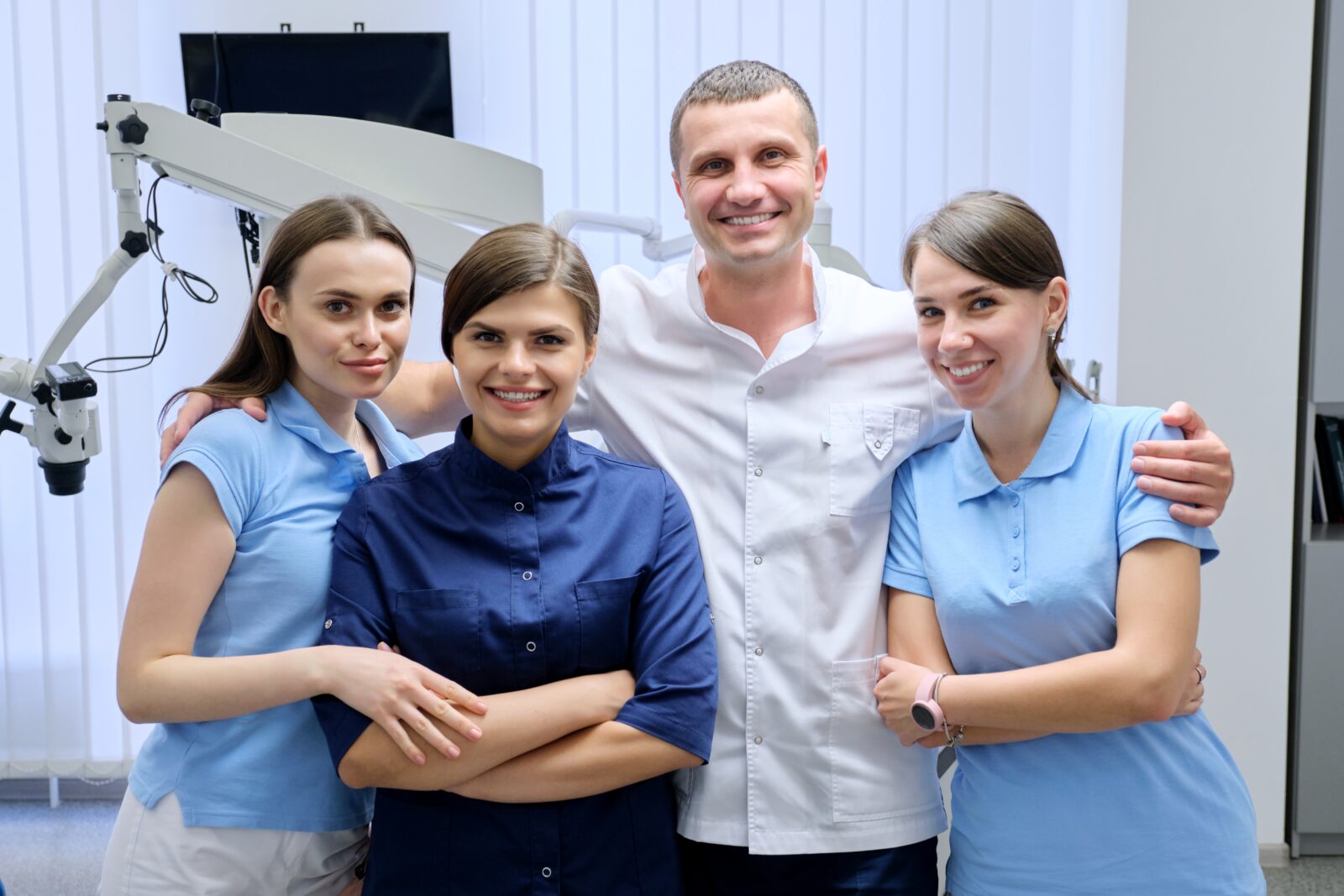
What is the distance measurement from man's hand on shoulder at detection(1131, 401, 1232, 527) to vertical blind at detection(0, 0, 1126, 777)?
200 cm

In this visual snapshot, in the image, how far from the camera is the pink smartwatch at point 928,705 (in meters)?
1.29

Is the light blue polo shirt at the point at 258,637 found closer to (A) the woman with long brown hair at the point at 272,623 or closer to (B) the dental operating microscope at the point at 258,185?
(A) the woman with long brown hair at the point at 272,623

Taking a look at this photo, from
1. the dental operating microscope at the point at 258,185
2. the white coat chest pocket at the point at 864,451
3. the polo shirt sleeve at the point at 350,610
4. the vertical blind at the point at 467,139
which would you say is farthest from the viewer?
the vertical blind at the point at 467,139

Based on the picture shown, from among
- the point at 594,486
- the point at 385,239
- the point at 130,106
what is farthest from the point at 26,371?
the point at 594,486

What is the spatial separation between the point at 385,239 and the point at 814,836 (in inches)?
36.8

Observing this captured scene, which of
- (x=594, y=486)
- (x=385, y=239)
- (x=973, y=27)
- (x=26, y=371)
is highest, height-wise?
(x=973, y=27)

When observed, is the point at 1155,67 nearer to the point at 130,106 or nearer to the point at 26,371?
the point at 130,106

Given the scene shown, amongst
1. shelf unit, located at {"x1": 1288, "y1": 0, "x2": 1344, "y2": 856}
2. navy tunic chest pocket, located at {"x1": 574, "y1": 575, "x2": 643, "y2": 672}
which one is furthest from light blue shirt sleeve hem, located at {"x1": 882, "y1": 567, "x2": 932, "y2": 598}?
shelf unit, located at {"x1": 1288, "y1": 0, "x2": 1344, "y2": 856}

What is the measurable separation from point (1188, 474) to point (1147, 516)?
0.21ft

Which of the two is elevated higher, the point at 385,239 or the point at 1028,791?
the point at 385,239

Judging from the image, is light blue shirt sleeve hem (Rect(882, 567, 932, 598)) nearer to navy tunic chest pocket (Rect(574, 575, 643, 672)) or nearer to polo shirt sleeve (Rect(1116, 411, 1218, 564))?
polo shirt sleeve (Rect(1116, 411, 1218, 564))

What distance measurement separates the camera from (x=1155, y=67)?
2.72 m

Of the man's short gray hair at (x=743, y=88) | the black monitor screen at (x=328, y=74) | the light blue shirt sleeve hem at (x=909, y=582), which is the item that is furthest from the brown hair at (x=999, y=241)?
the black monitor screen at (x=328, y=74)

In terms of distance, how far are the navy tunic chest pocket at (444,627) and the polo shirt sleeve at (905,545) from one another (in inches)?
20.8
